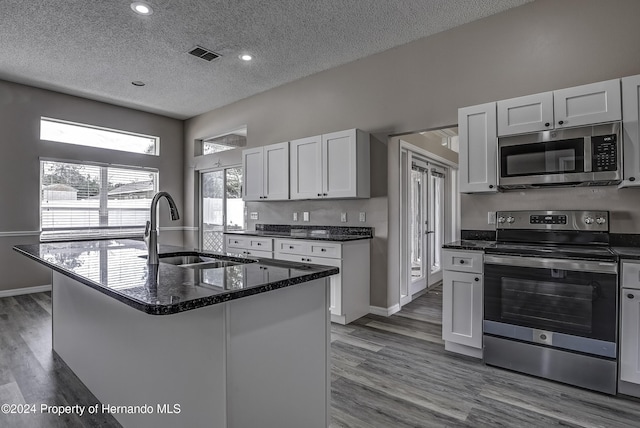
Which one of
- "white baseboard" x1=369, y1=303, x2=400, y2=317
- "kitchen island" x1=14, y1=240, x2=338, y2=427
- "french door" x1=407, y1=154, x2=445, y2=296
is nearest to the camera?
"kitchen island" x1=14, y1=240, x2=338, y2=427

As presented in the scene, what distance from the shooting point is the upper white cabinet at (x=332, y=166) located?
3781 mm

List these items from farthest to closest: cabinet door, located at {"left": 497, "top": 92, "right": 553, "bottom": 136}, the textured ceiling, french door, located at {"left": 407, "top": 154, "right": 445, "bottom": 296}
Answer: french door, located at {"left": 407, "top": 154, "right": 445, "bottom": 296}, the textured ceiling, cabinet door, located at {"left": 497, "top": 92, "right": 553, "bottom": 136}

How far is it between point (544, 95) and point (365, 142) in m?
1.77

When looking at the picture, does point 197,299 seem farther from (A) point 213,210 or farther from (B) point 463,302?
(A) point 213,210

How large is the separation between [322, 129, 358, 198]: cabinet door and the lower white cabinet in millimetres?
2314

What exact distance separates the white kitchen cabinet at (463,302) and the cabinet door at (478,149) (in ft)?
2.09

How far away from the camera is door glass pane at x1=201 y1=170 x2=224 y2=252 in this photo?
623 cm

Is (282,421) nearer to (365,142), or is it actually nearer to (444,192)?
(365,142)

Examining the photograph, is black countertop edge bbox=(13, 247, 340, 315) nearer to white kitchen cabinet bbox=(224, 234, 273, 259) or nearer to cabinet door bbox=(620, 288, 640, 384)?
cabinet door bbox=(620, 288, 640, 384)

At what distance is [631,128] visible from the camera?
2.34 meters

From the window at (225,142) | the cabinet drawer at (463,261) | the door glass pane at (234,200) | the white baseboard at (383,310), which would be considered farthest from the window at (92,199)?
the cabinet drawer at (463,261)

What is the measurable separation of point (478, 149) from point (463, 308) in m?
1.35

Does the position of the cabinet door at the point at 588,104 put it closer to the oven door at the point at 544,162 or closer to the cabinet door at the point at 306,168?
the oven door at the point at 544,162

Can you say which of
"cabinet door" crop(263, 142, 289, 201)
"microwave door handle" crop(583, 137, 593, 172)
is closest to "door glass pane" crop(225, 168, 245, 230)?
"cabinet door" crop(263, 142, 289, 201)
